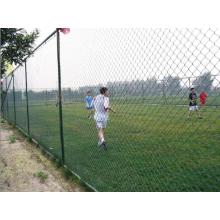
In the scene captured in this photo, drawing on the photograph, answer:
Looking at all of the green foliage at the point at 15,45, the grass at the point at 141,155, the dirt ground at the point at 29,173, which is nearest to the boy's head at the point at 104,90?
the grass at the point at 141,155

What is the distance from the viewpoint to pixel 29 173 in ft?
22.1

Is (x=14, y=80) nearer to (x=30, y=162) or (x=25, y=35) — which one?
(x=30, y=162)

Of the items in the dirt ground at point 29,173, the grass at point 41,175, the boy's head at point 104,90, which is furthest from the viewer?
the grass at point 41,175

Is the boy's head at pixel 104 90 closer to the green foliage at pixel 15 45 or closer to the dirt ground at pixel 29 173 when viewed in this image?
the dirt ground at pixel 29 173

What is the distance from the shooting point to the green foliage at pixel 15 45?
72.8ft

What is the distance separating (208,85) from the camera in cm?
330

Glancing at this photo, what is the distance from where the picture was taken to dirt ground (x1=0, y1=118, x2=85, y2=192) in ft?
18.7

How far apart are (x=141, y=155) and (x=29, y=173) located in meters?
2.21

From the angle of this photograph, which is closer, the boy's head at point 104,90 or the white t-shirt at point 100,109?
the boy's head at point 104,90

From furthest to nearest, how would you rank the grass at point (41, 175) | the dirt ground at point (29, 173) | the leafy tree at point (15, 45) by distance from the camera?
the leafy tree at point (15, 45) < the grass at point (41, 175) < the dirt ground at point (29, 173)

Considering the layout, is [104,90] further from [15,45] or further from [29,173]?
[15,45]

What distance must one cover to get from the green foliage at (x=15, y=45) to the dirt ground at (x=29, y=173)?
44.3 ft

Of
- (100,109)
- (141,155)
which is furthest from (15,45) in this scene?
(141,155)

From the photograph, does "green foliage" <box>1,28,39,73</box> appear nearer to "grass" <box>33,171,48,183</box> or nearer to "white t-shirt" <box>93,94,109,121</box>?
"white t-shirt" <box>93,94,109,121</box>
